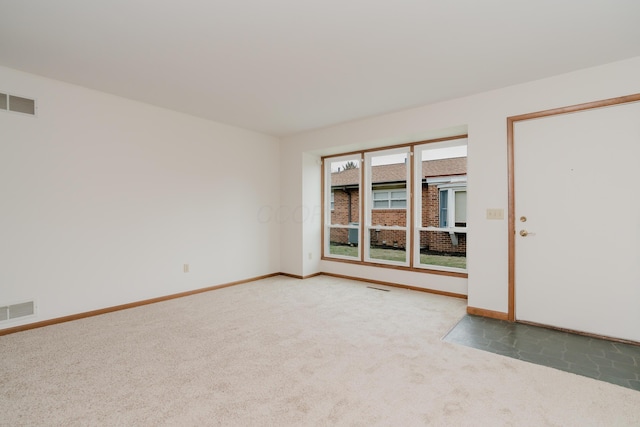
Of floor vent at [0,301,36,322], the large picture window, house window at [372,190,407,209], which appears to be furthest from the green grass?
floor vent at [0,301,36,322]

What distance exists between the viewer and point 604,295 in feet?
9.44

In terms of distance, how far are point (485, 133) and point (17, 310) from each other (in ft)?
17.4

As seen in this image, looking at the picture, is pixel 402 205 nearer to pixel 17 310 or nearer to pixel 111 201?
pixel 111 201

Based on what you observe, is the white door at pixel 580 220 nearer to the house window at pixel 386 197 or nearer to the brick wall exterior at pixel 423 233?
the house window at pixel 386 197

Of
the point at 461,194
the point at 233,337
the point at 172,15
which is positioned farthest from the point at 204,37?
the point at 461,194

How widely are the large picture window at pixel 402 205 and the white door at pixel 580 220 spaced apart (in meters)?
→ 0.99

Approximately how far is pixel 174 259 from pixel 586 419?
4.37m

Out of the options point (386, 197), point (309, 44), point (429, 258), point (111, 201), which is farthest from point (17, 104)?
point (429, 258)

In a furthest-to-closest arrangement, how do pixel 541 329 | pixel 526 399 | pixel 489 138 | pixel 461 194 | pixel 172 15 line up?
pixel 461 194, pixel 489 138, pixel 541 329, pixel 172 15, pixel 526 399

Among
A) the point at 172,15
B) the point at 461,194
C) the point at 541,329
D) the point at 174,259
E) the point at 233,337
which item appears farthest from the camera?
the point at 461,194

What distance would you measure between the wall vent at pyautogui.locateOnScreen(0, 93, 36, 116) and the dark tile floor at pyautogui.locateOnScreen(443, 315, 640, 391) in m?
4.70

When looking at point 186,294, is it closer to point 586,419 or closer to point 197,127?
point 197,127

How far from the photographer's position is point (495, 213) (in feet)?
11.4

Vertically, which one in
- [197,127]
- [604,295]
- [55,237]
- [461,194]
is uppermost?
[197,127]
